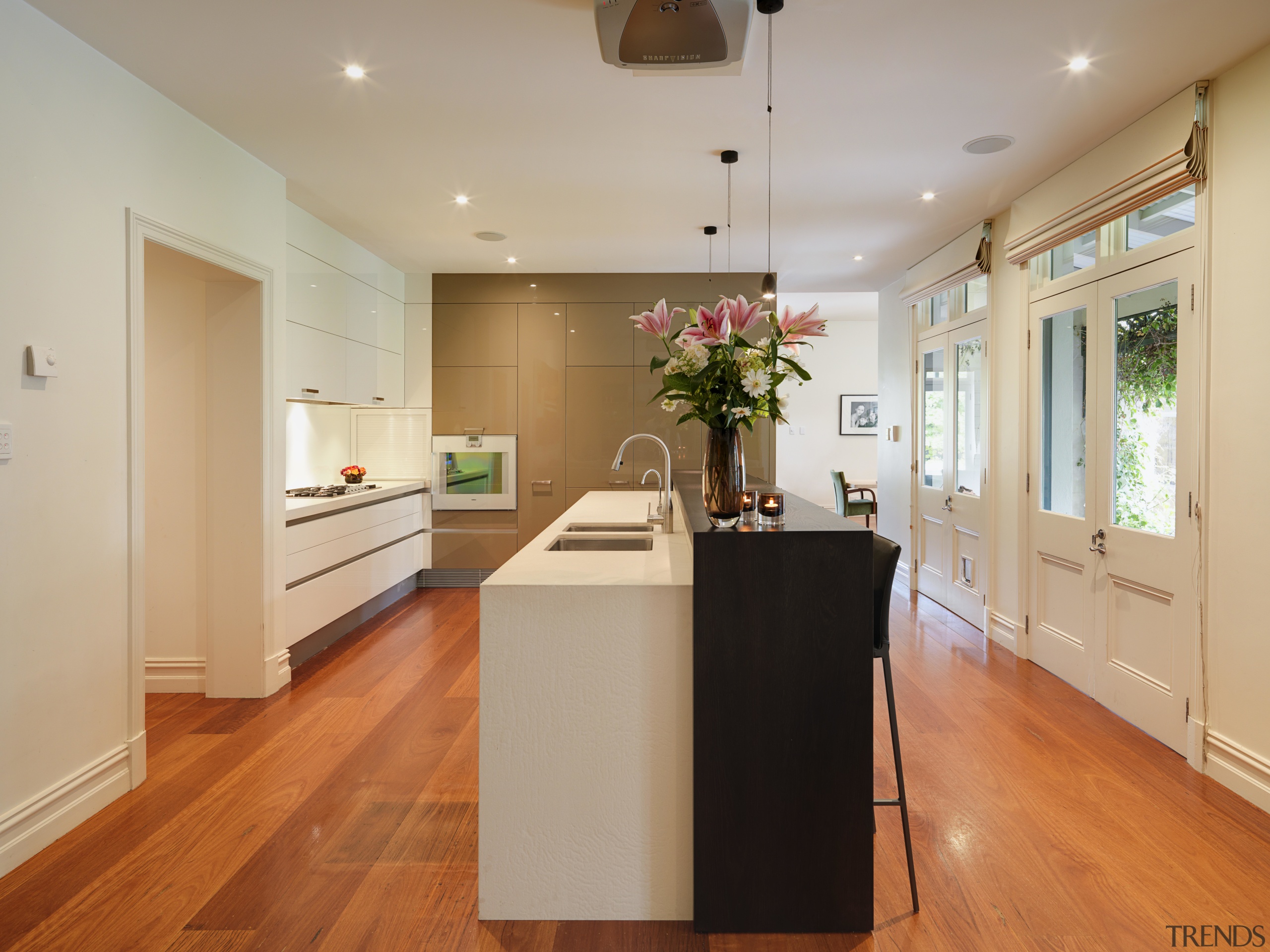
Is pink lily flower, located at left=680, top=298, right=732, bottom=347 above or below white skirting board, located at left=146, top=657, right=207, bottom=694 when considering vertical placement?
above

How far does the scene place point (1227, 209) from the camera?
2508 mm

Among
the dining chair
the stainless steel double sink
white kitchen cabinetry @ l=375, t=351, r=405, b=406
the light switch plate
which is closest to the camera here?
the light switch plate

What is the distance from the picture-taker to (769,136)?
3053 mm

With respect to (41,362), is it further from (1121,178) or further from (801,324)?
(1121,178)

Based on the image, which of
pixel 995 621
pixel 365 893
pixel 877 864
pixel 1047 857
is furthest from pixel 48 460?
pixel 995 621

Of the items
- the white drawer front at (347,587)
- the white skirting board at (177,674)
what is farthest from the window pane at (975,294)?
the white skirting board at (177,674)

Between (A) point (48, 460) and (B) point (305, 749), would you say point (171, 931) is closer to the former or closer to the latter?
(B) point (305, 749)

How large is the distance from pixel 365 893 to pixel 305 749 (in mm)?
1097

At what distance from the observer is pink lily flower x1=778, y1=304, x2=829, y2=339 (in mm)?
1763

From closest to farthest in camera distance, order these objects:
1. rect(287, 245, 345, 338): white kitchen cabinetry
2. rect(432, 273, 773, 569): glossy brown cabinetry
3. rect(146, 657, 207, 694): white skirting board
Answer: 1. rect(146, 657, 207, 694): white skirting board
2. rect(287, 245, 345, 338): white kitchen cabinetry
3. rect(432, 273, 773, 569): glossy brown cabinetry

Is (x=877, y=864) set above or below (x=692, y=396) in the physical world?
below

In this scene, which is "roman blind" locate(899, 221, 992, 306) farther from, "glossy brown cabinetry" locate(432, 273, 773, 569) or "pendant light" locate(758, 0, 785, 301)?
"glossy brown cabinetry" locate(432, 273, 773, 569)

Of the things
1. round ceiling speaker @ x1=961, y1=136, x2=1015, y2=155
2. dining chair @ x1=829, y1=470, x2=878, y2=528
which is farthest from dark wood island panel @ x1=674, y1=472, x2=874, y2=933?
dining chair @ x1=829, y1=470, x2=878, y2=528

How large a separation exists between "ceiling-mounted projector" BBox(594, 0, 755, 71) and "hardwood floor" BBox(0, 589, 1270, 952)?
2.44 metres
